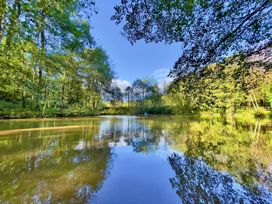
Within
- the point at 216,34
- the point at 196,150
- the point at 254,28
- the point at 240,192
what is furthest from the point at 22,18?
the point at 196,150

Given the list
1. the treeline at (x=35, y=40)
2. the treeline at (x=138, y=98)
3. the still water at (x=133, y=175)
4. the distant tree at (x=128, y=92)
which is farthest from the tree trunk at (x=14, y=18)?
the distant tree at (x=128, y=92)

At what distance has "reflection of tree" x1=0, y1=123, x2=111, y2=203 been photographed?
250cm

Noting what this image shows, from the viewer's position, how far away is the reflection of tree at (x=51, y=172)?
8.20ft

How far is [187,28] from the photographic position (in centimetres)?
329

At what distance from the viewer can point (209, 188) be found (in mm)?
2840

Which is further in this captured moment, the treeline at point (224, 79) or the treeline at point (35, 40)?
the treeline at point (35, 40)

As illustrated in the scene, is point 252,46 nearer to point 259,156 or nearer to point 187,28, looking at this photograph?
point 187,28

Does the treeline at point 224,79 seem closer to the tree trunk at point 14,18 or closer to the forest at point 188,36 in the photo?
the forest at point 188,36

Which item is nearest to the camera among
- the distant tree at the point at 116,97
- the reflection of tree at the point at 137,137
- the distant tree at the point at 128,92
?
the reflection of tree at the point at 137,137

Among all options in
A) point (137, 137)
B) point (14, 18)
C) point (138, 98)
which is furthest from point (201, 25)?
point (138, 98)

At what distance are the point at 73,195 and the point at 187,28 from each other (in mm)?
3329

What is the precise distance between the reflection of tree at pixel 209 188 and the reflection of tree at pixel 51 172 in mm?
1396

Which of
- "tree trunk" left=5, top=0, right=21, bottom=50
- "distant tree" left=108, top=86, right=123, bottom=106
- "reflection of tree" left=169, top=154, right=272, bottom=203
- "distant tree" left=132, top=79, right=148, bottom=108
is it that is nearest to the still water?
"reflection of tree" left=169, top=154, right=272, bottom=203

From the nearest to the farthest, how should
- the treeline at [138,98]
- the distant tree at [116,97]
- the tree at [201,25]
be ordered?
the tree at [201,25] < the treeline at [138,98] < the distant tree at [116,97]
